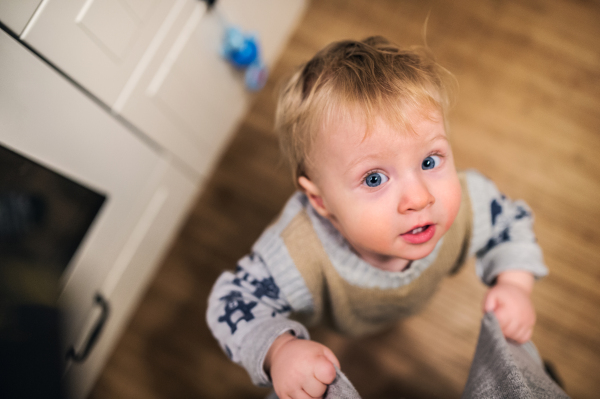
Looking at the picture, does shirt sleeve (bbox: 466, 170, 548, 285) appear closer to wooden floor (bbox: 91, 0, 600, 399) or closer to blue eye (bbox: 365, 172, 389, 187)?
blue eye (bbox: 365, 172, 389, 187)

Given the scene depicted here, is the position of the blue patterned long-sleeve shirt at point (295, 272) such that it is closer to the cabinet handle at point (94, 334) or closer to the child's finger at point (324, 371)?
the child's finger at point (324, 371)

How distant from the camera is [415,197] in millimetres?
440

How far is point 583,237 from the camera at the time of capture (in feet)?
3.29

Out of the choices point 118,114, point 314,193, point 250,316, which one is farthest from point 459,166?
point 118,114

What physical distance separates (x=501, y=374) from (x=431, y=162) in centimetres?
26

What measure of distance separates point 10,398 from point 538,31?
65.8 inches

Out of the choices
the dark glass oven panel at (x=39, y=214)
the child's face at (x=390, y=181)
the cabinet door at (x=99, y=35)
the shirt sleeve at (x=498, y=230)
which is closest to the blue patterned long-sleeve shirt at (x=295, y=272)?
the shirt sleeve at (x=498, y=230)

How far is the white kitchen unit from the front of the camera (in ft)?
1.94

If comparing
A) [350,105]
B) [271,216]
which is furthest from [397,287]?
[271,216]

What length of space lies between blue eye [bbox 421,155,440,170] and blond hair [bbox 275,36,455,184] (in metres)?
0.06

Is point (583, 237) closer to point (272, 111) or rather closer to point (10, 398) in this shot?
point (272, 111)

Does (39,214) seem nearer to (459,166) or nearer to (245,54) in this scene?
(245,54)

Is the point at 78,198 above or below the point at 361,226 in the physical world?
below

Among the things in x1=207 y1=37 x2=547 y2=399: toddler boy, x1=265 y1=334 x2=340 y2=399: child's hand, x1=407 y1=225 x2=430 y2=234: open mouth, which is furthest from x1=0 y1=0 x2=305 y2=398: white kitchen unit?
x1=407 y1=225 x2=430 y2=234: open mouth
